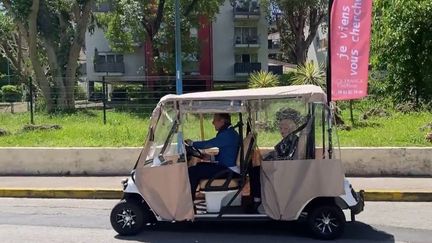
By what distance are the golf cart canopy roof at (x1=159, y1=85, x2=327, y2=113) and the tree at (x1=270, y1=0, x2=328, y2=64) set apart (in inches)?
1505

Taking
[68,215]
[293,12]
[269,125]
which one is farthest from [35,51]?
[293,12]

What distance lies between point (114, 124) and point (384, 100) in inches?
395

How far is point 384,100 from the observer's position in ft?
69.3

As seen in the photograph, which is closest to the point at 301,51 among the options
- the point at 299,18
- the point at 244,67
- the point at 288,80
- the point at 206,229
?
the point at 299,18

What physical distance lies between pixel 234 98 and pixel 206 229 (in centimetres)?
183

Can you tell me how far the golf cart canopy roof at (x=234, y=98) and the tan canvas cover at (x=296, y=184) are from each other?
31.6 inches

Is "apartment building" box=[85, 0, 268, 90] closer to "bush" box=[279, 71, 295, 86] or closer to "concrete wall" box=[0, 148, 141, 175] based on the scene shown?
"bush" box=[279, 71, 295, 86]

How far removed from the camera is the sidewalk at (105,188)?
990cm

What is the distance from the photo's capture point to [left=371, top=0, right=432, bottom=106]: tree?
1973 cm

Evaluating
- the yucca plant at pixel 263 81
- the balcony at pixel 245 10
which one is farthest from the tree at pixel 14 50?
the yucca plant at pixel 263 81

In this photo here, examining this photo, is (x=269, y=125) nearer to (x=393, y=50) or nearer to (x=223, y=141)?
(x=223, y=141)

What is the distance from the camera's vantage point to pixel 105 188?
1074 centimetres

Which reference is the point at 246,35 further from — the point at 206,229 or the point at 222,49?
the point at 206,229

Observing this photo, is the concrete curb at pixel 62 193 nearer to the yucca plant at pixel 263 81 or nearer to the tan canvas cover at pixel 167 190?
the tan canvas cover at pixel 167 190
